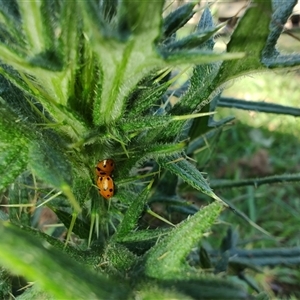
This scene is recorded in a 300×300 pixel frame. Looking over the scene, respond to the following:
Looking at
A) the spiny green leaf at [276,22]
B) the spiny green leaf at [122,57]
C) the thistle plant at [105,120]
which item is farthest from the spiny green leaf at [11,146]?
the spiny green leaf at [276,22]

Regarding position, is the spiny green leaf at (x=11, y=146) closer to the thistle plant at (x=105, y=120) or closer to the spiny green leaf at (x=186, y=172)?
the thistle plant at (x=105, y=120)

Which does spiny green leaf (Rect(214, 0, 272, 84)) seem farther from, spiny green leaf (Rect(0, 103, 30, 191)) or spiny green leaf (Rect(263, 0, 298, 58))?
spiny green leaf (Rect(0, 103, 30, 191))

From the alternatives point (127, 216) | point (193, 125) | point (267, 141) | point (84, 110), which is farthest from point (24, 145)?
point (267, 141)

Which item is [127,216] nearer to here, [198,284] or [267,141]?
[198,284]

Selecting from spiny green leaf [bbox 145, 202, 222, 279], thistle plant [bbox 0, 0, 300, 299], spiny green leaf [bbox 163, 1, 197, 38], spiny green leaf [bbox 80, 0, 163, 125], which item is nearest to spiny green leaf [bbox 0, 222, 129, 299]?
thistle plant [bbox 0, 0, 300, 299]

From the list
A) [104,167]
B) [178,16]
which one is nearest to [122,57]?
[178,16]

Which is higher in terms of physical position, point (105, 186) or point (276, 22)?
point (276, 22)

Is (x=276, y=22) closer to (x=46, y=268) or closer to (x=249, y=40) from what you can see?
(x=249, y=40)
